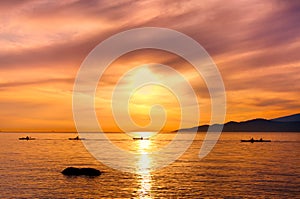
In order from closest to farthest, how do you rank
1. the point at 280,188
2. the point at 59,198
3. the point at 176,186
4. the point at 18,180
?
the point at 59,198 < the point at 280,188 < the point at 176,186 < the point at 18,180

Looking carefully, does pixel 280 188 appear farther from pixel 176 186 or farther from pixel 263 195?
pixel 176 186

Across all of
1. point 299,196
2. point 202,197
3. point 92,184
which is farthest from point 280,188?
point 92,184

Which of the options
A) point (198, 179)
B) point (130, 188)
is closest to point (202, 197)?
point (130, 188)

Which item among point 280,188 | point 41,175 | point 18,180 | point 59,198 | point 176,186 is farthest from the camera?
point 41,175

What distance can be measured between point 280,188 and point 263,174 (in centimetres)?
1980

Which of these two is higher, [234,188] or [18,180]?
[18,180]

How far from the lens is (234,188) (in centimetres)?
6488

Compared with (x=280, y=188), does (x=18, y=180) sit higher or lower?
higher

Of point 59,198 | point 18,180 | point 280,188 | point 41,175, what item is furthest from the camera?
point 41,175

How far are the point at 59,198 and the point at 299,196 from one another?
128ft

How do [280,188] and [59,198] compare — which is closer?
[59,198]

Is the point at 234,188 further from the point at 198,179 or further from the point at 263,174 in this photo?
the point at 263,174

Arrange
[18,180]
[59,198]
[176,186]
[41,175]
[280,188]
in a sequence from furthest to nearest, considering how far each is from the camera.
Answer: [41,175] → [18,180] → [176,186] → [280,188] → [59,198]

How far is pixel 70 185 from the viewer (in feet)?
224
